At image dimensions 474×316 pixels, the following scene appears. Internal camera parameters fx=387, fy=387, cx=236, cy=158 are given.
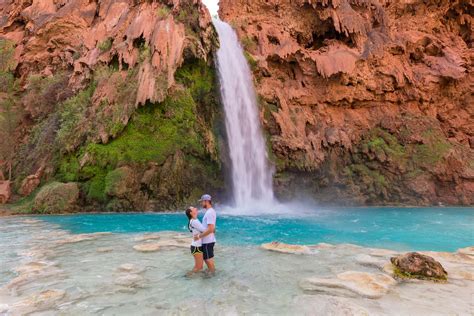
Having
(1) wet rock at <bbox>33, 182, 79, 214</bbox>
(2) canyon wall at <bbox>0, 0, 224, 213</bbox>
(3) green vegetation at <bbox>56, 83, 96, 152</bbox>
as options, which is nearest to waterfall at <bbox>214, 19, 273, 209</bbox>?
(2) canyon wall at <bbox>0, 0, 224, 213</bbox>

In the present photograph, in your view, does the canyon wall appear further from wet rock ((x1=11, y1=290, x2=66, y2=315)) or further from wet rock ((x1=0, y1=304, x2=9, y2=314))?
wet rock ((x1=0, y1=304, x2=9, y2=314))

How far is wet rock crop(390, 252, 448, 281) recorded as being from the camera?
725 centimetres

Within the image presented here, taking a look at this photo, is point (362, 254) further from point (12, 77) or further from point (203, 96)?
point (12, 77)

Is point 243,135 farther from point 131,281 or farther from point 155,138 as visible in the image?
point 131,281

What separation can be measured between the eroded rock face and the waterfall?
46.6 inches

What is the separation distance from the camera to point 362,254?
9477mm

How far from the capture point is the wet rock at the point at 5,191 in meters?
19.9

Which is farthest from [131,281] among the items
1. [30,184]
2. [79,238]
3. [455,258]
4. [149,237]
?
[30,184]

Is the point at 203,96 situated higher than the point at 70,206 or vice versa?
the point at 203,96

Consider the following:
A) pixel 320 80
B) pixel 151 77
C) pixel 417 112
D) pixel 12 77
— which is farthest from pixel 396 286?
pixel 12 77

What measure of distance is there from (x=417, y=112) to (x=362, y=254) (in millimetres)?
22748

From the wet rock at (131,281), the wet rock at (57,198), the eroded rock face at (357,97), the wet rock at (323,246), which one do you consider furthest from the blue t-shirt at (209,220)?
the eroded rock face at (357,97)

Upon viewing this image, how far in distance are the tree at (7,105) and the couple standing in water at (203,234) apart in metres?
18.8

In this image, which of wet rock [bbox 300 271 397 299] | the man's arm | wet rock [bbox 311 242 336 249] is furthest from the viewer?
wet rock [bbox 311 242 336 249]
